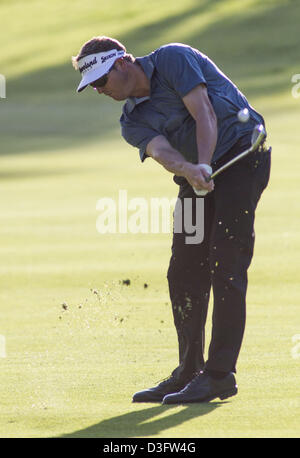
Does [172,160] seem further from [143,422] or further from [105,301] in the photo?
[105,301]

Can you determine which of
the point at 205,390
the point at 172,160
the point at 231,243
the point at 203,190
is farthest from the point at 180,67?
the point at 205,390

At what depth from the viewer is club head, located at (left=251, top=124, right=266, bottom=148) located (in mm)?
5527

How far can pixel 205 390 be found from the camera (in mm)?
5586

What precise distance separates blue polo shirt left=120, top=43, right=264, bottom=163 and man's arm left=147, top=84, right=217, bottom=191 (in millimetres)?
95

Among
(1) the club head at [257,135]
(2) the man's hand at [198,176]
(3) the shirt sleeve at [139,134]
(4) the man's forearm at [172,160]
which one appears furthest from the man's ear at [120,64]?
(1) the club head at [257,135]

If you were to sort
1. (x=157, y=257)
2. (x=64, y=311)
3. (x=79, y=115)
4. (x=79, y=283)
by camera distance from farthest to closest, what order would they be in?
(x=79, y=115)
(x=157, y=257)
(x=79, y=283)
(x=64, y=311)

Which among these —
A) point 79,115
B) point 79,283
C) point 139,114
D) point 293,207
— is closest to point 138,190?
point 293,207

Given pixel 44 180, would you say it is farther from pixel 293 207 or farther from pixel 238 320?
pixel 238 320

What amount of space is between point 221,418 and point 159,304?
3659mm

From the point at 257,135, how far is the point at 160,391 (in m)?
1.34

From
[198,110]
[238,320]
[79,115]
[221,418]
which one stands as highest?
[79,115]

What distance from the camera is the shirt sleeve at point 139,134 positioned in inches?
225

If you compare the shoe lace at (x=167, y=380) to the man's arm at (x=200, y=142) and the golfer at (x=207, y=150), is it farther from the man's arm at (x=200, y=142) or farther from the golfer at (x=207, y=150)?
the man's arm at (x=200, y=142)

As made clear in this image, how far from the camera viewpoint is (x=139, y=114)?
5.76 metres
